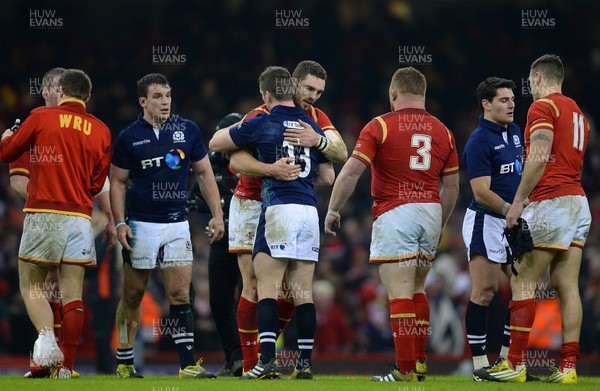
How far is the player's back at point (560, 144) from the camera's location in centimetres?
869

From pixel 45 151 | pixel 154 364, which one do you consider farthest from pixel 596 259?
pixel 45 151

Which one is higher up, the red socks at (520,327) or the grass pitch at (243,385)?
the red socks at (520,327)

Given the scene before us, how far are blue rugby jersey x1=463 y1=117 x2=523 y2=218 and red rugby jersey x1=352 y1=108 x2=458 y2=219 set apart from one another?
40 centimetres

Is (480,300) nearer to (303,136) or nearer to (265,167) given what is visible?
(303,136)

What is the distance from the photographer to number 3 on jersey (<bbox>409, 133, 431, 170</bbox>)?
8672mm

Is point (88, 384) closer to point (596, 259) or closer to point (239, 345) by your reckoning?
point (239, 345)

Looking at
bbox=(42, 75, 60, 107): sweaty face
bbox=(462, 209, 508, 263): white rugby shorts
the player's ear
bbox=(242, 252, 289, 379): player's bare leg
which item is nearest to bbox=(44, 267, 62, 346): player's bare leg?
bbox=(42, 75, 60, 107): sweaty face

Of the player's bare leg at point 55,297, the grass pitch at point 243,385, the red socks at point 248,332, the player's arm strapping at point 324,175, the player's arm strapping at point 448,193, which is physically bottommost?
the grass pitch at point 243,385

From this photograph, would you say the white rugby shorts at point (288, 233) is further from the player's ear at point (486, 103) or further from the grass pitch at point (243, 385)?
the player's ear at point (486, 103)

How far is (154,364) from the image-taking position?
1508 cm

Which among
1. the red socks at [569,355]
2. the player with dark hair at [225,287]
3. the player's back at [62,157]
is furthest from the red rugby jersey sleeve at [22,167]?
the red socks at [569,355]

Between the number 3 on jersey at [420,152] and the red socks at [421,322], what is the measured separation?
118 cm

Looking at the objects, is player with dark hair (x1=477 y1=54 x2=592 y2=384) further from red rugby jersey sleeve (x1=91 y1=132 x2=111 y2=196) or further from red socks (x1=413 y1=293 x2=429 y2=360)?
red rugby jersey sleeve (x1=91 y1=132 x2=111 y2=196)

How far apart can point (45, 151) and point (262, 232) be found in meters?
1.98
